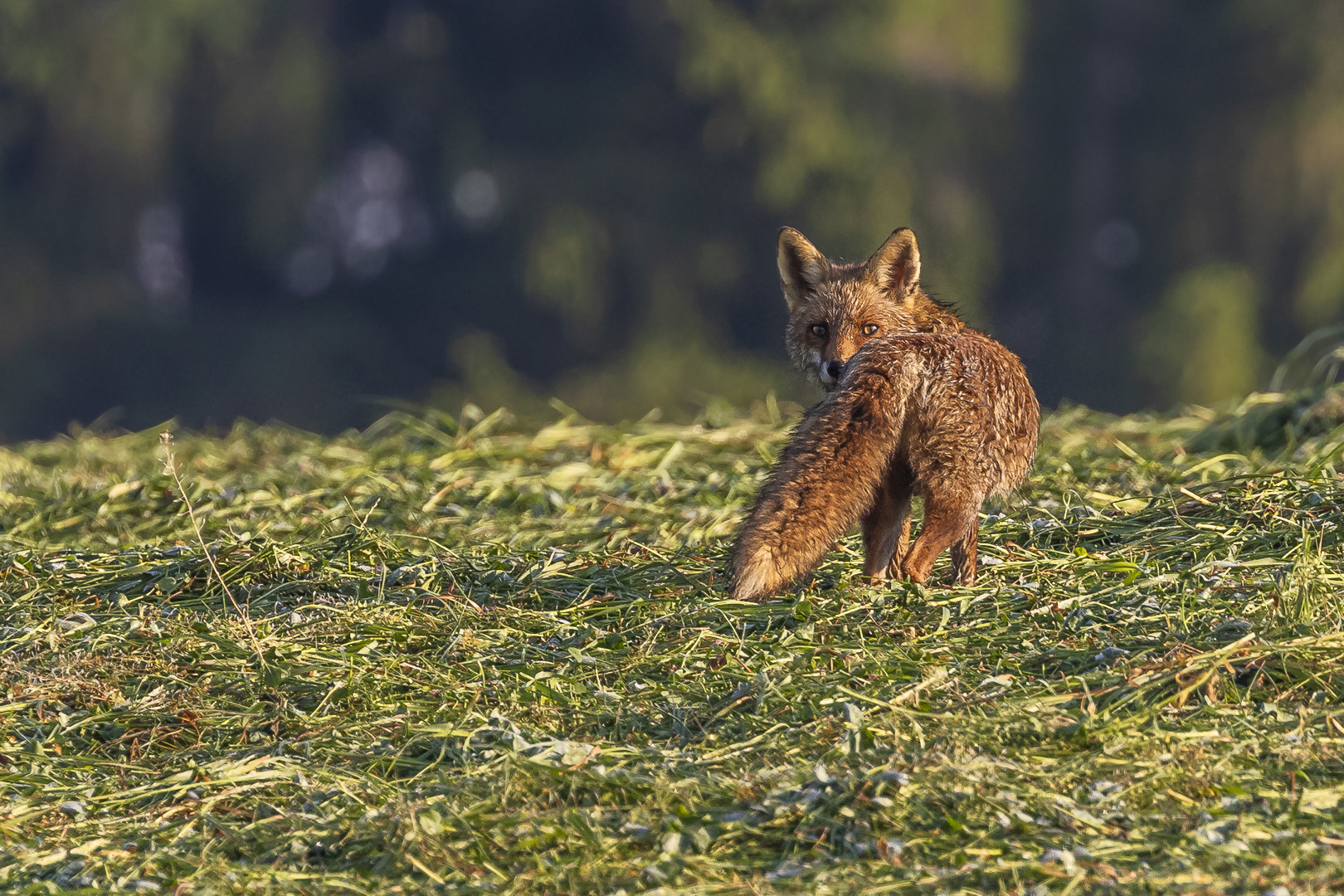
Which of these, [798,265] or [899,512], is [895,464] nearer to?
[899,512]

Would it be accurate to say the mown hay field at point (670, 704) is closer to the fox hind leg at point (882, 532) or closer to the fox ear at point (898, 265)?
the fox hind leg at point (882, 532)

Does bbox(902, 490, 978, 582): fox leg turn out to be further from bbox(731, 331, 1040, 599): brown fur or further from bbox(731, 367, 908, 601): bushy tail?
bbox(731, 367, 908, 601): bushy tail

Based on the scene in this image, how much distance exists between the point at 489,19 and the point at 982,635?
19.3 m

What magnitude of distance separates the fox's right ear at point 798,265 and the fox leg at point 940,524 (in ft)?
5.81

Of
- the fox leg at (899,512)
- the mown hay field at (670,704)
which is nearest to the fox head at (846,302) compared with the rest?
the mown hay field at (670,704)

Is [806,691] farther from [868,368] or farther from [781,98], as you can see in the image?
[781,98]

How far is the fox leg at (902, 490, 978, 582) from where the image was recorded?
407 cm

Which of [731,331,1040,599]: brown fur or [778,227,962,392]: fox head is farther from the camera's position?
[778,227,962,392]: fox head

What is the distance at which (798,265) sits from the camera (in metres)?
5.77

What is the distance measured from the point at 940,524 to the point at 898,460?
22cm

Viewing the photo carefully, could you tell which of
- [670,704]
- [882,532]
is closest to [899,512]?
[882,532]

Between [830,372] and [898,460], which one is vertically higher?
[830,372]

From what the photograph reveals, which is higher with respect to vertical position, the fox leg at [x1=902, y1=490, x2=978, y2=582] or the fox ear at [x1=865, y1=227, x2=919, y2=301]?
the fox ear at [x1=865, y1=227, x2=919, y2=301]

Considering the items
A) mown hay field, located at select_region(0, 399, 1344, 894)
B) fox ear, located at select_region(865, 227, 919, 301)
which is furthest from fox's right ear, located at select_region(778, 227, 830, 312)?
mown hay field, located at select_region(0, 399, 1344, 894)
